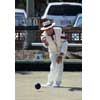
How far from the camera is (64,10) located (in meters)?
17.5

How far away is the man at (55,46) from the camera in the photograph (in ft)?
27.8

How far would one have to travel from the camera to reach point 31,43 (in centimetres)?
1341

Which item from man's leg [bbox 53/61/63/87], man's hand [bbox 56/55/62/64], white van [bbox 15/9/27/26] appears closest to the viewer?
man's hand [bbox 56/55/62/64]

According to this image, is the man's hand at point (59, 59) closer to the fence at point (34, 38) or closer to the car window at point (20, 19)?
the fence at point (34, 38)

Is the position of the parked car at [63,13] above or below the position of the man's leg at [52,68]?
above

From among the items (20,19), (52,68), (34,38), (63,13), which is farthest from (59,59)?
(63,13)

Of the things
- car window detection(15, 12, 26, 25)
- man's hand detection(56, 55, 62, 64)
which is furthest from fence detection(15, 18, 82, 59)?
man's hand detection(56, 55, 62, 64)

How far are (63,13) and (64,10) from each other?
228mm

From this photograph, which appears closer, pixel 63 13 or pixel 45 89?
pixel 45 89

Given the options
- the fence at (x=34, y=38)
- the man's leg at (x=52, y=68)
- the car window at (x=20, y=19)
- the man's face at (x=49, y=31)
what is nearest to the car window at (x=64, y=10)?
the car window at (x=20, y=19)

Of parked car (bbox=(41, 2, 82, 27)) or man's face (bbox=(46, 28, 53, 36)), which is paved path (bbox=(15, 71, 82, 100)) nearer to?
man's face (bbox=(46, 28, 53, 36))

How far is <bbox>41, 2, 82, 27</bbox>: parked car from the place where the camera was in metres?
16.8

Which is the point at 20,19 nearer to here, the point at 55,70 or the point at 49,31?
the point at 55,70
